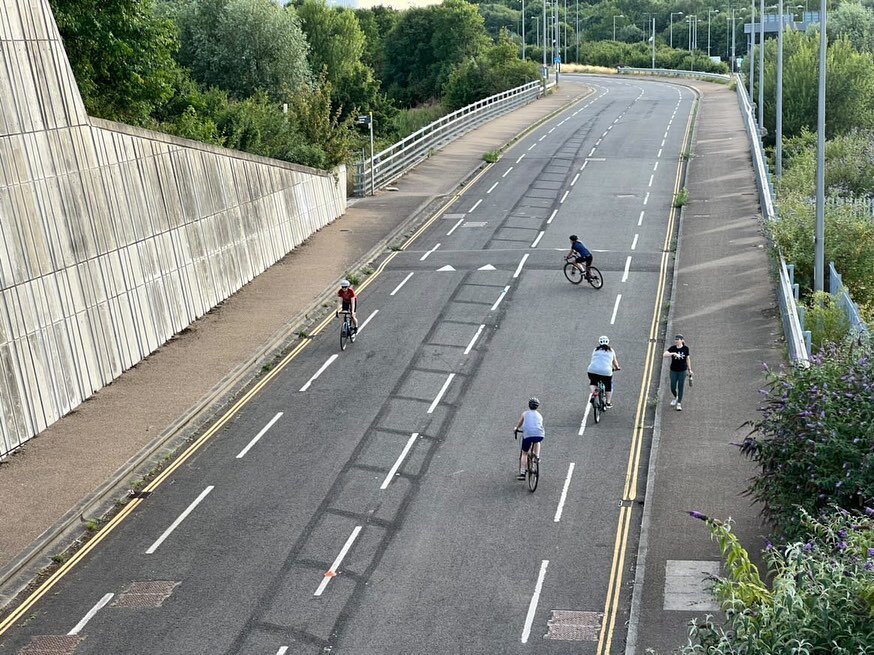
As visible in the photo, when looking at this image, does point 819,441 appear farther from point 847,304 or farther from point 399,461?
point 847,304

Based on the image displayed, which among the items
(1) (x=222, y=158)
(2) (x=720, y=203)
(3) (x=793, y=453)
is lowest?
(2) (x=720, y=203)

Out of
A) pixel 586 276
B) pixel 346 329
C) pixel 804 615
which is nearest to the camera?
pixel 804 615

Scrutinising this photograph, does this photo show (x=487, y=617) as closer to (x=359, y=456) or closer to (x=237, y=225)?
(x=359, y=456)

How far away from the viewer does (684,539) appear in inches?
684

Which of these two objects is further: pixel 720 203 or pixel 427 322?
pixel 720 203

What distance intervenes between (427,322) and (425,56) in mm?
93507

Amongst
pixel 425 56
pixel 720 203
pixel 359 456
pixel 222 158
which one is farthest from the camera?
pixel 425 56

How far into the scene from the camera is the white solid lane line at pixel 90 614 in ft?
49.7

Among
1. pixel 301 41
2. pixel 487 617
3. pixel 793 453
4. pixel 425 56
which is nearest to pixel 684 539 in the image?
pixel 793 453

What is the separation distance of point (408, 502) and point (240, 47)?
4787 cm

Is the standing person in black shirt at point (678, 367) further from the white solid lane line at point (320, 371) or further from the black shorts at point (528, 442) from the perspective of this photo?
the white solid lane line at point (320, 371)

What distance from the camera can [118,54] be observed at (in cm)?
4112

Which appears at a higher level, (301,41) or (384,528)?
(301,41)

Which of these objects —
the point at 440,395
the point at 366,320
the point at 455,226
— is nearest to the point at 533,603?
the point at 440,395
